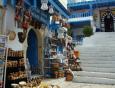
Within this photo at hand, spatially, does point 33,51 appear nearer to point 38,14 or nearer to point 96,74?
point 38,14

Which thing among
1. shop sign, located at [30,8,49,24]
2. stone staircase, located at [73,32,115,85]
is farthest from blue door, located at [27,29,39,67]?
stone staircase, located at [73,32,115,85]

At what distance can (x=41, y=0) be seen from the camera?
1077 cm

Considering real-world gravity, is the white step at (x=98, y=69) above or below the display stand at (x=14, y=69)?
below

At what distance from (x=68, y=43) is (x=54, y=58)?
4123 millimetres

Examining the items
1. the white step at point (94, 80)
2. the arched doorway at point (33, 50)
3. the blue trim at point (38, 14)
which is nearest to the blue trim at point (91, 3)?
the blue trim at point (38, 14)

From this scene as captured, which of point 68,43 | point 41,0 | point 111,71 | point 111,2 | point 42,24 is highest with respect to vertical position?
point 111,2

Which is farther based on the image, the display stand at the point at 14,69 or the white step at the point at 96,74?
the white step at the point at 96,74

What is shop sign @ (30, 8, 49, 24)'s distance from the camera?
33.9 feet

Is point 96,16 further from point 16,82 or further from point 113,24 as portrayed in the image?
point 16,82

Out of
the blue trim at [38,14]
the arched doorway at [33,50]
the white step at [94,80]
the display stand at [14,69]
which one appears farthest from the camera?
the arched doorway at [33,50]

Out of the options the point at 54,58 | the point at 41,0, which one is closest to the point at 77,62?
the point at 54,58

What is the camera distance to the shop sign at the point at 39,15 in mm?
10333

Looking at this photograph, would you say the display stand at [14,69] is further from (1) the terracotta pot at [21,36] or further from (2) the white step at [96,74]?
(2) the white step at [96,74]

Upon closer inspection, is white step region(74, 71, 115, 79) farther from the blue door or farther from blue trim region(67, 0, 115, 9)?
blue trim region(67, 0, 115, 9)
